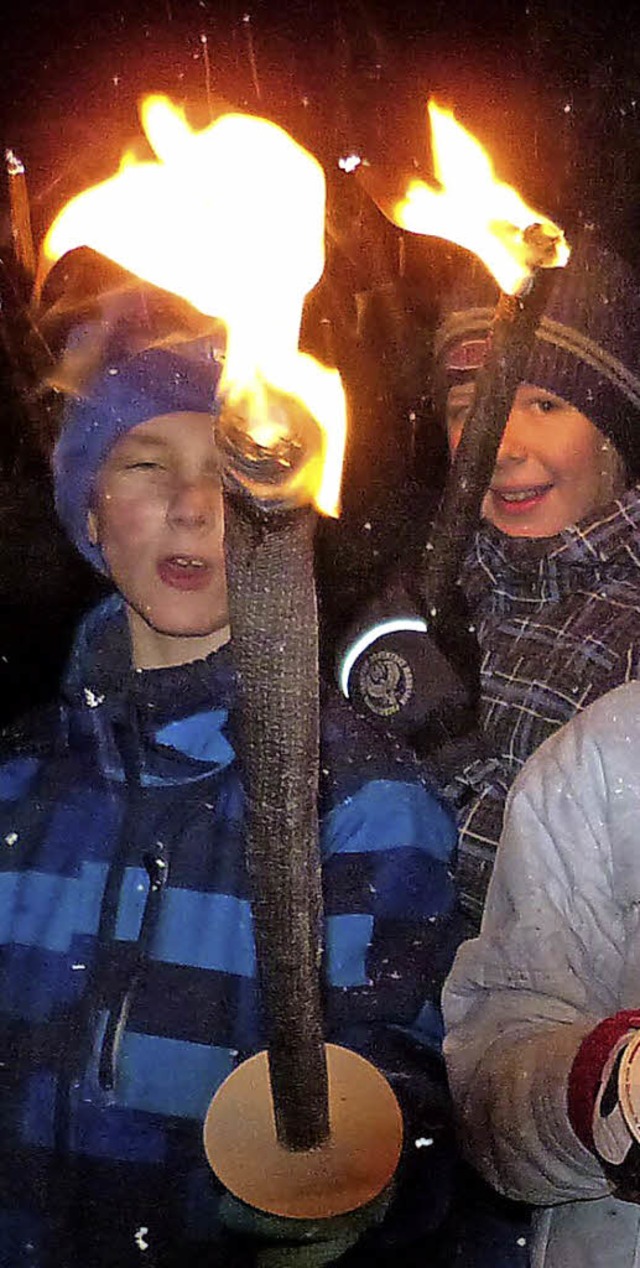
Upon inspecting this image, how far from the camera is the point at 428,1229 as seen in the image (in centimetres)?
79

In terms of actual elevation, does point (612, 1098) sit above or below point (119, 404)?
below

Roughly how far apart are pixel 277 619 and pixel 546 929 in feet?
1.38

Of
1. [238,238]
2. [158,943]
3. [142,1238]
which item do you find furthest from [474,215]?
[142,1238]

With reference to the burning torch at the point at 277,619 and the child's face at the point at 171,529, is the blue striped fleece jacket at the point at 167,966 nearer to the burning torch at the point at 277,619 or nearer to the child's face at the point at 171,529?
the child's face at the point at 171,529

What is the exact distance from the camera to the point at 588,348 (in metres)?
1.09

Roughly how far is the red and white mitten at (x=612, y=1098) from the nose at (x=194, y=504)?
54 centimetres

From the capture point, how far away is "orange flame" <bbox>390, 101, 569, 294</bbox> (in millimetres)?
823

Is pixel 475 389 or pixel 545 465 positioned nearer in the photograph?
pixel 475 389

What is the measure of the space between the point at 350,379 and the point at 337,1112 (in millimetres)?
921

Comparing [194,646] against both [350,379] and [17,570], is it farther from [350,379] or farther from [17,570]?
[350,379]

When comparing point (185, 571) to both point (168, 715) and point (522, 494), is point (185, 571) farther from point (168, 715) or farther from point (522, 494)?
point (522, 494)

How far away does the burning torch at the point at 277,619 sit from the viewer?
13.6 inches

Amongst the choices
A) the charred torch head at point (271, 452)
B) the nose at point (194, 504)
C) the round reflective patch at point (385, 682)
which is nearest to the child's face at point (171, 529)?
the nose at point (194, 504)

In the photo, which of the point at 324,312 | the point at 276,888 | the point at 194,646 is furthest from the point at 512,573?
the point at 276,888
